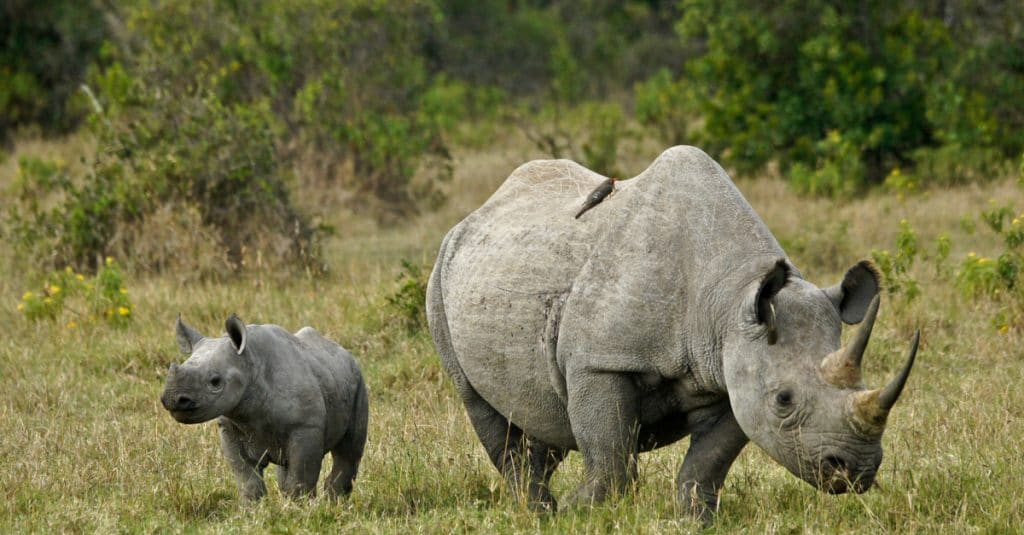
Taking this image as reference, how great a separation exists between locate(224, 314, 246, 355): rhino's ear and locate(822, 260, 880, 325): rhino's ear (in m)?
2.43

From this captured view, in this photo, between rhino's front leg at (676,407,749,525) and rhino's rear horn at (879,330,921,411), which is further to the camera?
rhino's front leg at (676,407,749,525)

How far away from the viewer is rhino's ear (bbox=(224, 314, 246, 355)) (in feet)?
20.9

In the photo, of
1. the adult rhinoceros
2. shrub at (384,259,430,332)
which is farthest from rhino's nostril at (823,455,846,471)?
shrub at (384,259,430,332)

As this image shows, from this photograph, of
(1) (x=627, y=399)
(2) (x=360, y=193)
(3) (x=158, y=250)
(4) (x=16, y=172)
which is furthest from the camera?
(4) (x=16, y=172)

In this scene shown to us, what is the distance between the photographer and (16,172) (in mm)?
20219

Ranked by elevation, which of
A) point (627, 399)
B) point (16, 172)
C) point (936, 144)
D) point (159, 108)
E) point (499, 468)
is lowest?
point (16, 172)

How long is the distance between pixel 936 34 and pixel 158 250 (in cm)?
998

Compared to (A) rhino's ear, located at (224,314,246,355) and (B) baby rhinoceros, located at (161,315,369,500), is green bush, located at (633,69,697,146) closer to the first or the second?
(B) baby rhinoceros, located at (161,315,369,500)

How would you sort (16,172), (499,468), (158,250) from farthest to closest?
(16,172), (158,250), (499,468)

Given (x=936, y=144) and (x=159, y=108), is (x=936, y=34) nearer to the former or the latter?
(x=936, y=144)

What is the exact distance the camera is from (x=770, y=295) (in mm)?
5523

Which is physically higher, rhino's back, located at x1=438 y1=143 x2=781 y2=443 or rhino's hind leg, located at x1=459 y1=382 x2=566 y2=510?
rhino's back, located at x1=438 y1=143 x2=781 y2=443

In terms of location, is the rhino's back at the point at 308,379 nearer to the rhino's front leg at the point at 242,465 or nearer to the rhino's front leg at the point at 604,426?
the rhino's front leg at the point at 242,465

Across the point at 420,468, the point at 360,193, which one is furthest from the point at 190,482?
the point at 360,193
